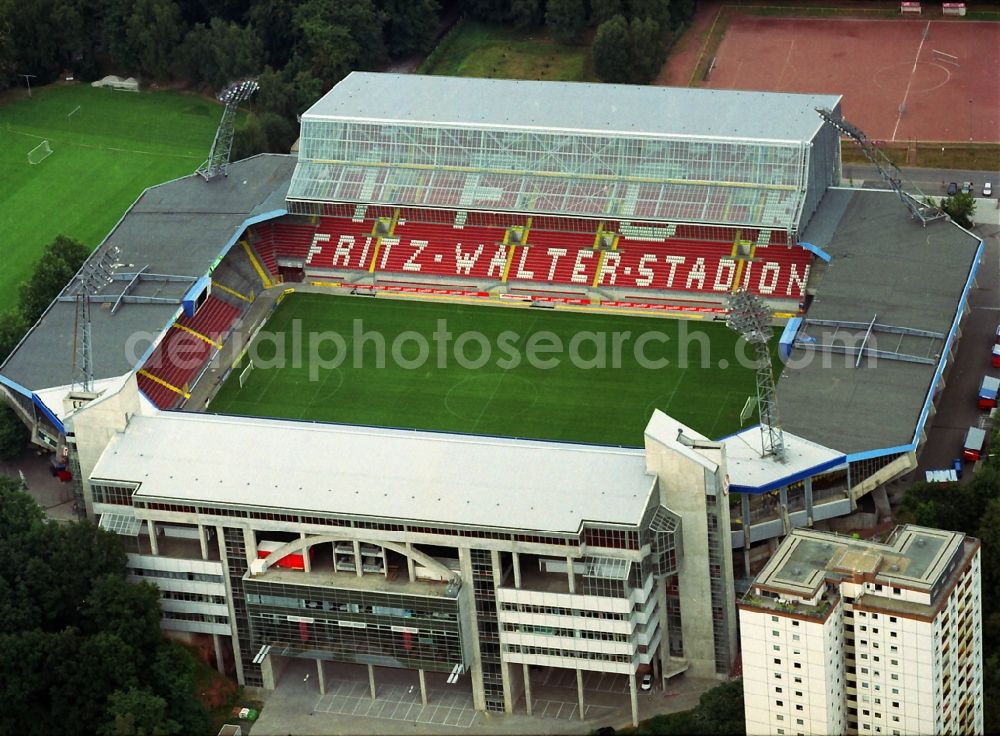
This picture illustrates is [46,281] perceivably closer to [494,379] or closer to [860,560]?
[494,379]

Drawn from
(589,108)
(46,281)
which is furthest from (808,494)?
(46,281)

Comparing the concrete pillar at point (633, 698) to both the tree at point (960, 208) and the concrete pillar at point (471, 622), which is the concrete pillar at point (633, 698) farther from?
the tree at point (960, 208)

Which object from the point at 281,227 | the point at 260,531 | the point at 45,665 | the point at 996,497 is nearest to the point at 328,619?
the point at 260,531

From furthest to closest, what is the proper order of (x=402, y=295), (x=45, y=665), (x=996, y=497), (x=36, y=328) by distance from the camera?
(x=402, y=295), (x=36, y=328), (x=996, y=497), (x=45, y=665)

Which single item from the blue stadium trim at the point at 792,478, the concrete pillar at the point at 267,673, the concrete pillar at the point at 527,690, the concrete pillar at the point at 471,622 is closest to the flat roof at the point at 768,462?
the blue stadium trim at the point at 792,478

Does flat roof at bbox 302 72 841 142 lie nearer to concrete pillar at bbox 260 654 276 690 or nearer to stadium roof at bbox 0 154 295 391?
stadium roof at bbox 0 154 295 391

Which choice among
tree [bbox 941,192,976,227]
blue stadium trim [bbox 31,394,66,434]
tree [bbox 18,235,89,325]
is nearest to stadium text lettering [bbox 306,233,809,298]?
tree [bbox 941,192,976,227]

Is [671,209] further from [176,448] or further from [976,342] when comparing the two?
[176,448]

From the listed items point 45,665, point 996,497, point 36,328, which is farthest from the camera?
point 36,328
